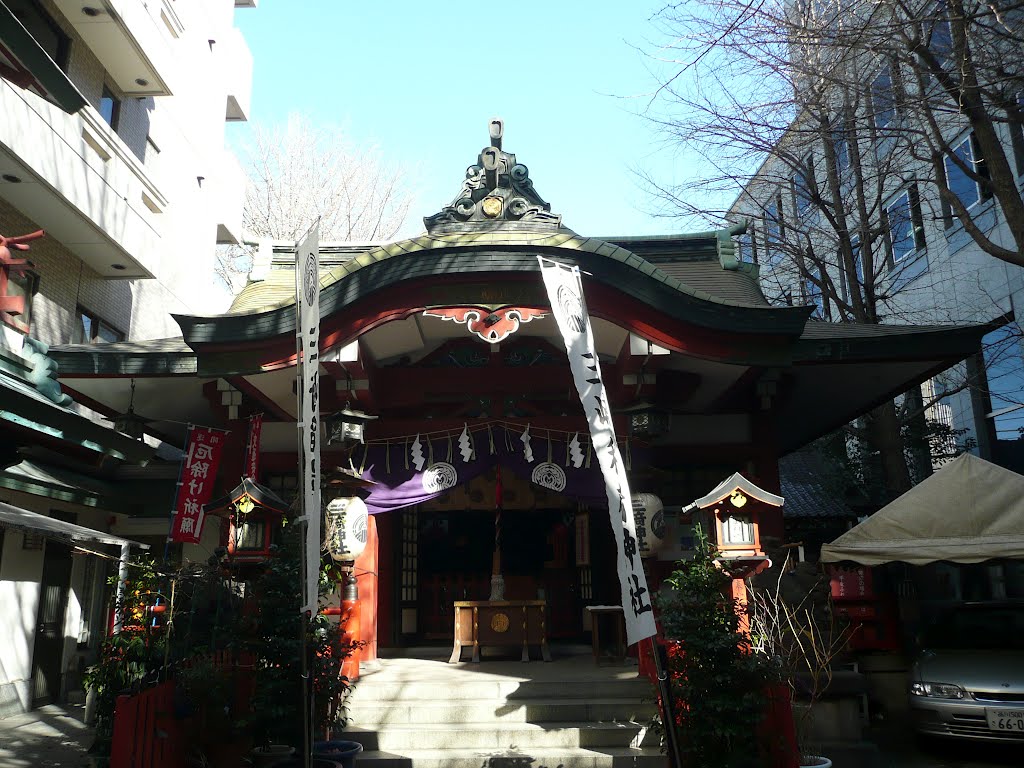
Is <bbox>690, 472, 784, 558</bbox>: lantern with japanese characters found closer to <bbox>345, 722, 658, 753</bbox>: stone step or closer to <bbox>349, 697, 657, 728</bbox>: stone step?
<bbox>349, 697, 657, 728</bbox>: stone step

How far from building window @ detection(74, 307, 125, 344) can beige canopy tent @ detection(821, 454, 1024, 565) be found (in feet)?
42.6

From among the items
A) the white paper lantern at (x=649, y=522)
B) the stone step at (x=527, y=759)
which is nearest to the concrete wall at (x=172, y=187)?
the stone step at (x=527, y=759)

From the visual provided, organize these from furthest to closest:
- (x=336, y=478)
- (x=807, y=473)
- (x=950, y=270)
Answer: (x=807, y=473) < (x=950, y=270) < (x=336, y=478)

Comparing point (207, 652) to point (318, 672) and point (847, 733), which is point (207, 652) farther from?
point (847, 733)

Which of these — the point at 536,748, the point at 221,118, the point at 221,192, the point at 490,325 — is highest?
the point at 221,118

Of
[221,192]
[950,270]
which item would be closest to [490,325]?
[950,270]

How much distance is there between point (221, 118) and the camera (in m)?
22.9

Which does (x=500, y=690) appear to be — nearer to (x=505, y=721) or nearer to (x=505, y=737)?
(x=505, y=721)

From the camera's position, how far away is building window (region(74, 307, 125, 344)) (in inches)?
607

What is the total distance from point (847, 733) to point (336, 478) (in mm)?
6167

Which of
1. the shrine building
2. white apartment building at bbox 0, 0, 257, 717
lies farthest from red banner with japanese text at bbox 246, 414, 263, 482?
white apartment building at bbox 0, 0, 257, 717

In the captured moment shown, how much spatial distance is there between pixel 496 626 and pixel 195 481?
4.59 m

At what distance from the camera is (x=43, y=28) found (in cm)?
1398

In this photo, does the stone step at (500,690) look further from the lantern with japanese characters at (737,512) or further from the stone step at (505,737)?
the lantern with japanese characters at (737,512)
